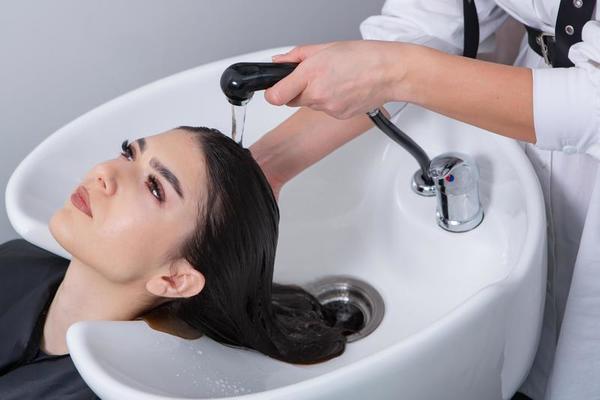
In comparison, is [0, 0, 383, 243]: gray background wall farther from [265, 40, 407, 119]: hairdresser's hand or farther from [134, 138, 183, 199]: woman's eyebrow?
[265, 40, 407, 119]: hairdresser's hand

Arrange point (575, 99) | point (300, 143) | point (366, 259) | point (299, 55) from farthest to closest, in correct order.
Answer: point (366, 259) → point (300, 143) → point (299, 55) → point (575, 99)

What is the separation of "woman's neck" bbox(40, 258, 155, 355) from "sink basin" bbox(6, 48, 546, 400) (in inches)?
3.3

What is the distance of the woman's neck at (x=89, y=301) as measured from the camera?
1336mm

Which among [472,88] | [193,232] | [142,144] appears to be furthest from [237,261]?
[472,88]

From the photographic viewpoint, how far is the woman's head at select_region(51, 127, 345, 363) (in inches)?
49.5

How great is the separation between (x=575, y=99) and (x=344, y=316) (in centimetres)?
60

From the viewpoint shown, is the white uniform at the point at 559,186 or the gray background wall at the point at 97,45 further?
the gray background wall at the point at 97,45

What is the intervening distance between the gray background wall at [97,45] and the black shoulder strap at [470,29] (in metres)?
0.54

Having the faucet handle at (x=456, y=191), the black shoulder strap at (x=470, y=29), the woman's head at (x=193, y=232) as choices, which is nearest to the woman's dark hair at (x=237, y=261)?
the woman's head at (x=193, y=232)

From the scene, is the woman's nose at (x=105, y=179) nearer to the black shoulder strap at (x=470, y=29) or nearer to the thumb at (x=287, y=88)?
the thumb at (x=287, y=88)

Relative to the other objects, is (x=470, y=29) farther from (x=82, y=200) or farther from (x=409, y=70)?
(x=82, y=200)

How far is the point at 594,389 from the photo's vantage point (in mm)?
1421

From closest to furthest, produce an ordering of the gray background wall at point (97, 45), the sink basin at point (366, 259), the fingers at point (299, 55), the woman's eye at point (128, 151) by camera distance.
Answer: the sink basin at point (366, 259), the fingers at point (299, 55), the woman's eye at point (128, 151), the gray background wall at point (97, 45)

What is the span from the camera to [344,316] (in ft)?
4.99
